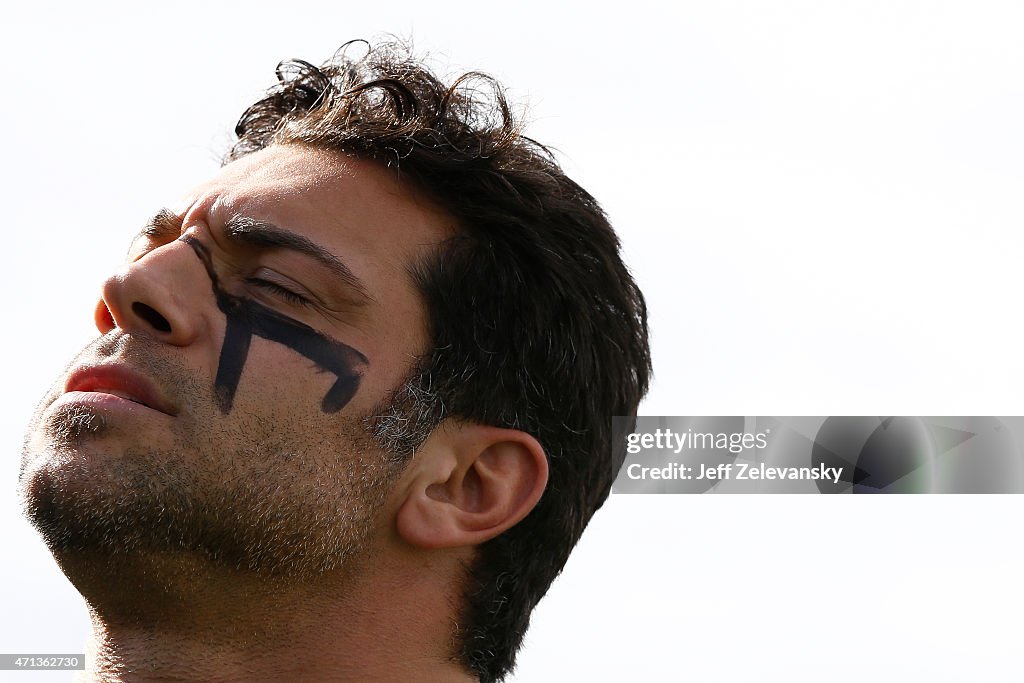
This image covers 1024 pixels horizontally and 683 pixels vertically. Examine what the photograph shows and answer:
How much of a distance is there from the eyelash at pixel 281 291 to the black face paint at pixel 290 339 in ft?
0.20

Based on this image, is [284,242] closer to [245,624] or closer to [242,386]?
[242,386]

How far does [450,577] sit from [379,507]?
1.45ft

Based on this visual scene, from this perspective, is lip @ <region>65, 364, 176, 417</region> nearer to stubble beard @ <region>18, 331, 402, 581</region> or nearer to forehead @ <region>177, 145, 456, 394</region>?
stubble beard @ <region>18, 331, 402, 581</region>

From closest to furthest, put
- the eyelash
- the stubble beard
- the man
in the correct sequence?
1. the stubble beard
2. the man
3. the eyelash

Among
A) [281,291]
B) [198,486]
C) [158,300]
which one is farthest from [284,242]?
[198,486]

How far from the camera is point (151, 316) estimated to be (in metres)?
3.68

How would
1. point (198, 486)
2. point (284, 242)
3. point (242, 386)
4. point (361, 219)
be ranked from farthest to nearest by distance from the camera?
point (361, 219)
point (284, 242)
point (242, 386)
point (198, 486)

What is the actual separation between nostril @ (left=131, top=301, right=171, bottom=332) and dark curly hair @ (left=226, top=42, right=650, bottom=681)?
755mm

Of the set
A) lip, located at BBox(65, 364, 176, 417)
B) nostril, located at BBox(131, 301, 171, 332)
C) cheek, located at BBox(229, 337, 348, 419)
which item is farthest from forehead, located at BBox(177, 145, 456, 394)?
lip, located at BBox(65, 364, 176, 417)

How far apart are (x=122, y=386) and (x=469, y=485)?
121 centimetres

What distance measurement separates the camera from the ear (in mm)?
3926

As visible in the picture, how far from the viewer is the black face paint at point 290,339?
3736mm

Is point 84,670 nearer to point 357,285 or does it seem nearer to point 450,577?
point 450,577

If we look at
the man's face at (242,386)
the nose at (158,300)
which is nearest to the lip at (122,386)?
the man's face at (242,386)
